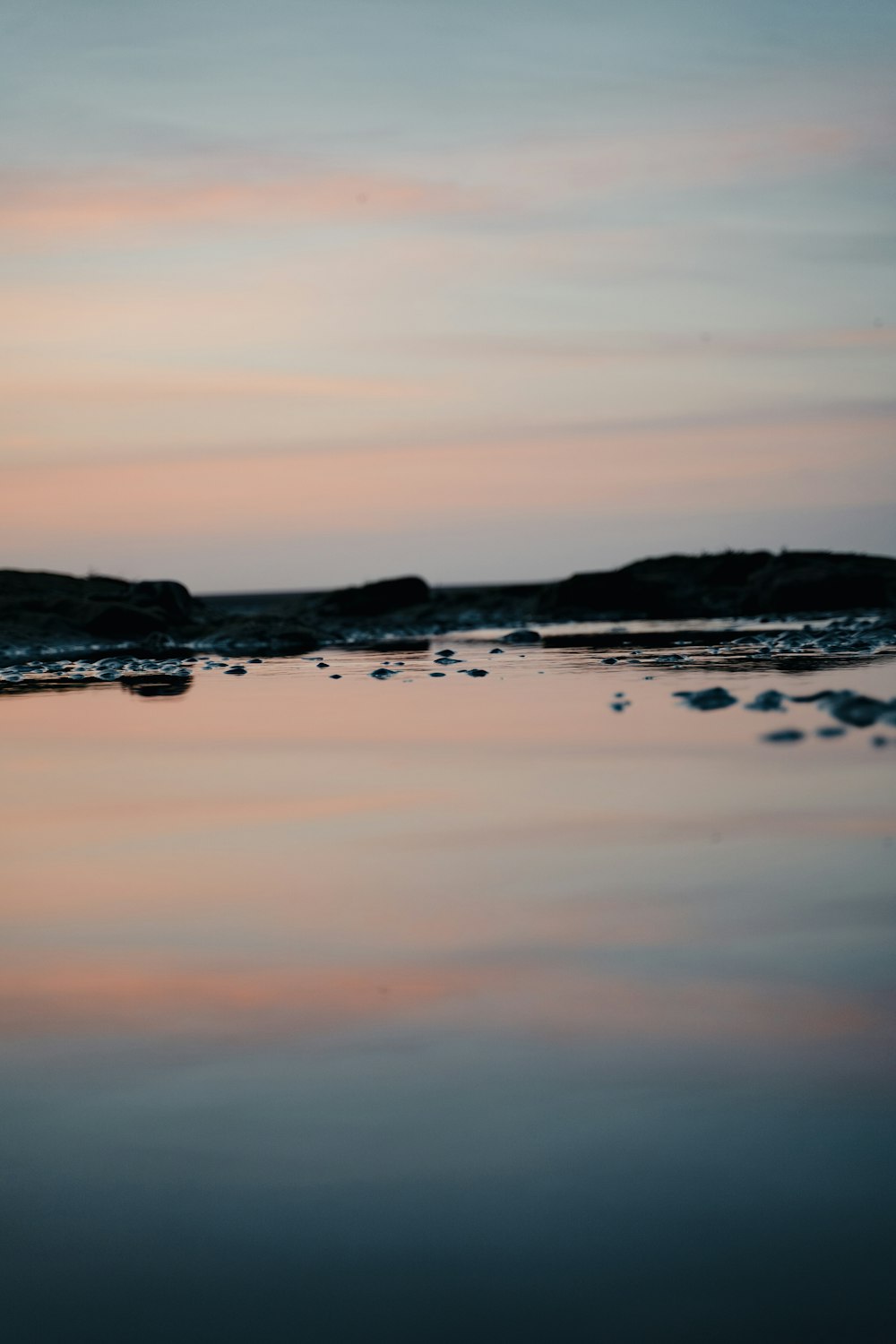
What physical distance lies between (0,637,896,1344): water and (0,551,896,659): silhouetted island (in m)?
23.7

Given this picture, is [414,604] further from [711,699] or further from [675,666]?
[711,699]

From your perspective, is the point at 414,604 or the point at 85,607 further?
the point at 414,604

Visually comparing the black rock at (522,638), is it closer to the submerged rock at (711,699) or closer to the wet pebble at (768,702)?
the submerged rock at (711,699)

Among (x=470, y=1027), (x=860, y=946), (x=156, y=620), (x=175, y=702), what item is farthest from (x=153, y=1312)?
(x=156, y=620)

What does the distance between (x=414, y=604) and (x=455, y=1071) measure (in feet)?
161

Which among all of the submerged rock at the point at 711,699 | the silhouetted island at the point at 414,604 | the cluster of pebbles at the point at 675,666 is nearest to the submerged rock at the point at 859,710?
the cluster of pebbles at the point at 675,666

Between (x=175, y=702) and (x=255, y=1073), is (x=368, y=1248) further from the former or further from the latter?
(x=175, y=702)

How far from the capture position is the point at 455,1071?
3.51 meters

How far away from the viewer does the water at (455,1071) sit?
2566 millimetres

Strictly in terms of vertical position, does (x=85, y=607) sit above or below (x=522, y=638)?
above

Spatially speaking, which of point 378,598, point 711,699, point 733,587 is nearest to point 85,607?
point 378,598

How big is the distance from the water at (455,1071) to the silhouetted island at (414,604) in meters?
23.7

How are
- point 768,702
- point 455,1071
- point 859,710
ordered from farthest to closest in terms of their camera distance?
point 768,702 < point 859,710 < point 455,1071

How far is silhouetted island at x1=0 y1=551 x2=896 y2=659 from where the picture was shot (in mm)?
33156
